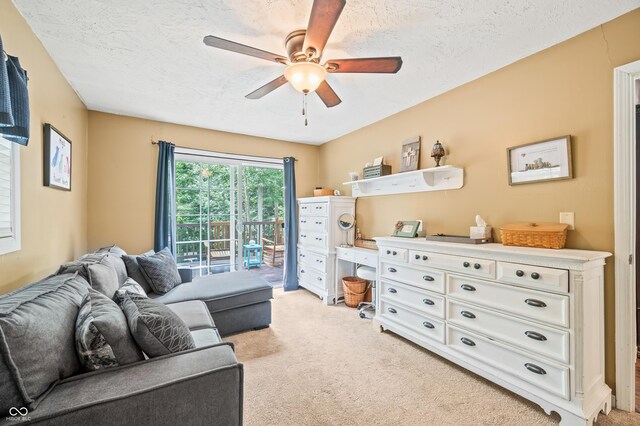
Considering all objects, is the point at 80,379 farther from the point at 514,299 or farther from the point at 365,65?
the point at 514,299

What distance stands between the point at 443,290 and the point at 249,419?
1.71 m

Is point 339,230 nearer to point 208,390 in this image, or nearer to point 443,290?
point 443,290

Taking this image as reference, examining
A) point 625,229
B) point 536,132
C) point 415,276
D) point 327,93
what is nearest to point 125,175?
point 327,93

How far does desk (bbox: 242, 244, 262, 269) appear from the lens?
4770 millimetres

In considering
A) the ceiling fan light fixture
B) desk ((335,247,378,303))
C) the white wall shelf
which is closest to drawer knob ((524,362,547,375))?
the white wall shelf

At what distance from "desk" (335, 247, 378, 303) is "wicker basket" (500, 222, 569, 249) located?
1.44 meters

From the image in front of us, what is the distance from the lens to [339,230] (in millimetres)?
4031

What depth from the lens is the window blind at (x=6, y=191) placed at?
4.85ft

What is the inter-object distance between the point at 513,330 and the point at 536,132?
1506 millimetres

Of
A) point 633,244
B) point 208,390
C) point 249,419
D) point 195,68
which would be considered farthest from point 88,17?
point 633,244

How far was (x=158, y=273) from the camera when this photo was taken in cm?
281

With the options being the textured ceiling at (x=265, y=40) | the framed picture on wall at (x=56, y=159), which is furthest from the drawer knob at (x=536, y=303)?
the framed picture on wall at (x=56, y=159)

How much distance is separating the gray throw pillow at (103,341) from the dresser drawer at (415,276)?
6.97 ft

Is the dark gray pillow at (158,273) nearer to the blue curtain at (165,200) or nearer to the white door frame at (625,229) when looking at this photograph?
the blue curtain at (165,200)
